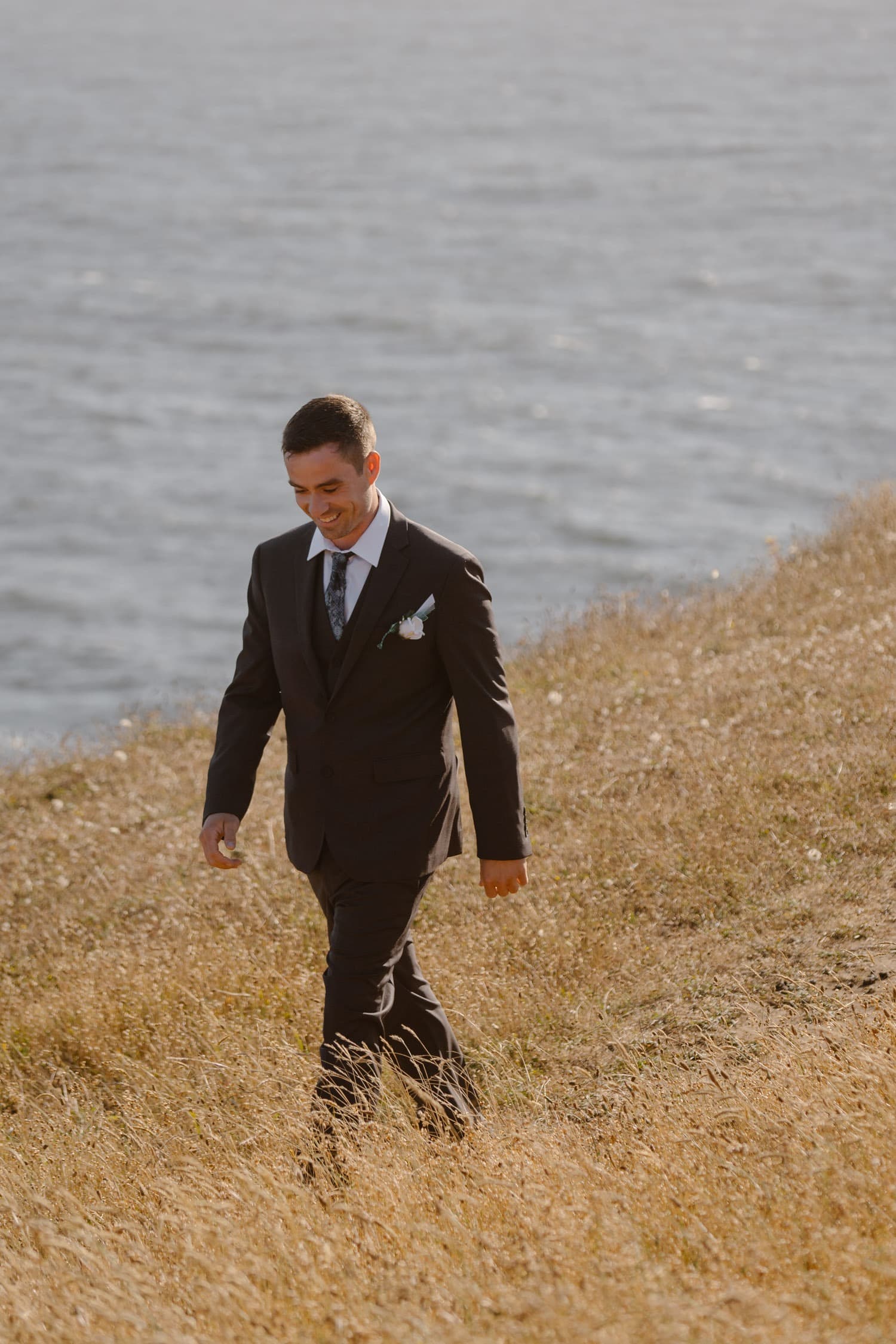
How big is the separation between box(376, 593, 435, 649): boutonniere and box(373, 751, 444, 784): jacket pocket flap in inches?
16.2

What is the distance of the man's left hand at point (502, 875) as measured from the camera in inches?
208

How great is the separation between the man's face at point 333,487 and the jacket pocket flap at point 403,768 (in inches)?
32.1

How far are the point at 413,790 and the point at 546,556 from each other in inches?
1031

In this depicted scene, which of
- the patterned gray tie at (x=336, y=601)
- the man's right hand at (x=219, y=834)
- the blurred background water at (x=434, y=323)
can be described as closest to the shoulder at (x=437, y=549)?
the patterned gray tie at (x=336, y=601)

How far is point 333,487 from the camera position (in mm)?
4949

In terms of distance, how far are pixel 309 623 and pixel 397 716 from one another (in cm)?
46

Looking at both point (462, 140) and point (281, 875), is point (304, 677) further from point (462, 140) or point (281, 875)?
point (462, 140)

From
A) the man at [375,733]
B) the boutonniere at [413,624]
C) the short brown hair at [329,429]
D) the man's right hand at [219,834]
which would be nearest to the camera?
the short brown hair at [329,429]

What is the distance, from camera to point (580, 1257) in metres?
3.76

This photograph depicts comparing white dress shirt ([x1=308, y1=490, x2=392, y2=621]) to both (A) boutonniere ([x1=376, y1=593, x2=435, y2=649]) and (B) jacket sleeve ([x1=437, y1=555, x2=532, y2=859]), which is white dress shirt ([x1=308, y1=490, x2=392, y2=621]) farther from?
(B) jacket sleeve ([x1=437, y1=555, x2=532, y2=859])

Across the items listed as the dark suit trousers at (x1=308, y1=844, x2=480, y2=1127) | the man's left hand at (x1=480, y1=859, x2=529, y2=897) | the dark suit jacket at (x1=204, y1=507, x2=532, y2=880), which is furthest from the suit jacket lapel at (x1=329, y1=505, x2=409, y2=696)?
the man's left hand at (x1=480, y1=859, x2=529, y2=897)

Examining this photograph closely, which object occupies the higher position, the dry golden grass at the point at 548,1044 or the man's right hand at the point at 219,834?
the man's right hand at the point at 219,834

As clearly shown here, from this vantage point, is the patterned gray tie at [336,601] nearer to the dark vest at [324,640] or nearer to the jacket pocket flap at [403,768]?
the dark vest at [324,640]

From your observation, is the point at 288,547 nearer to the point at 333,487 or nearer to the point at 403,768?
the point at 333,487
